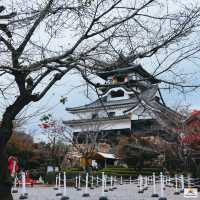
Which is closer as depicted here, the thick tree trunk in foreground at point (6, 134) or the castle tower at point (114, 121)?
the thick tree trunk in foreground at point (6, 134)

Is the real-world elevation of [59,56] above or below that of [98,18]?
below

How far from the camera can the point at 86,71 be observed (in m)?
8.66

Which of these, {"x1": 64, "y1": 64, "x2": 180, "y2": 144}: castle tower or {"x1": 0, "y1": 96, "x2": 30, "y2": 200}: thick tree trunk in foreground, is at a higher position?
{"x1": 64, "y1": 64, "x2": 180, "y2": 144}: castle tower

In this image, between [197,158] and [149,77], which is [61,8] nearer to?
[149,77]

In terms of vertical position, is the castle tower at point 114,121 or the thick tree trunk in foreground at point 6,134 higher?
the castle tower at point 114,121

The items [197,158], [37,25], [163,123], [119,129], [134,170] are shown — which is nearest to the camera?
[37,25]

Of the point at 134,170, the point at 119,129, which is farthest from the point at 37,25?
the point at 119,129

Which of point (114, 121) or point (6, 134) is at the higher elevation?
point (114, 121)

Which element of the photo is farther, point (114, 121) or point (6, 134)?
point (114, 121)

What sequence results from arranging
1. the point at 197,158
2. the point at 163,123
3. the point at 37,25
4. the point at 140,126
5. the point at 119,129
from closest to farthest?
the point at 37,25, the point at 197,158, the point at 163,123, the point at 140,126, the point at 119,129

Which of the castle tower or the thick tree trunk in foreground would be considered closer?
the thick tree trunk in foreground

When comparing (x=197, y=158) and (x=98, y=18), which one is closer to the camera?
(x=98, y=18)

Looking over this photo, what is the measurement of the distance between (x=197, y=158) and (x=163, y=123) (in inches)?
178

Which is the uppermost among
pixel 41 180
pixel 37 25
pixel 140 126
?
pixel 140 126
